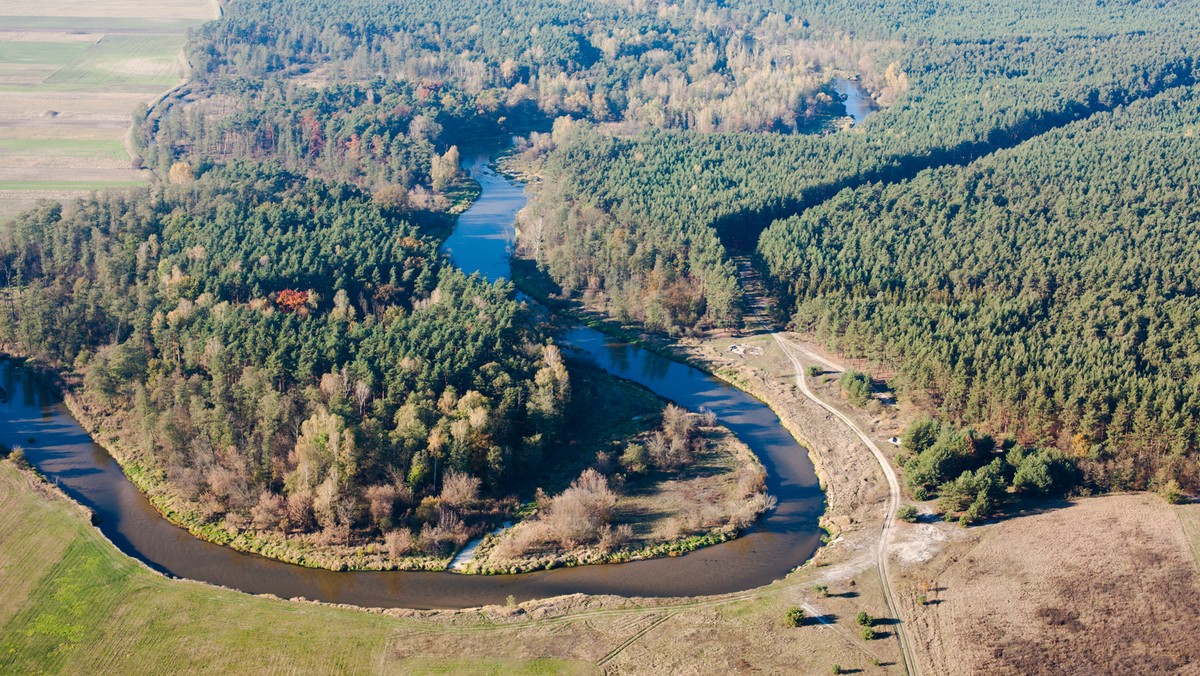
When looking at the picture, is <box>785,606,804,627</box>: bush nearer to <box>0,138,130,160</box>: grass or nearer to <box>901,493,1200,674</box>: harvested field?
<box>901,493,1200,674</box>: harvested field

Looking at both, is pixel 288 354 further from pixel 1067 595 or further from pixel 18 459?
pixel 1067 595

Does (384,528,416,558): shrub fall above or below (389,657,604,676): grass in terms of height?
above

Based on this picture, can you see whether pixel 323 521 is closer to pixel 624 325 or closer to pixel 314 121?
pixel 624 325

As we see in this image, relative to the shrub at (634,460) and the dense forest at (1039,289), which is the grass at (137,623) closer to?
the shrub at (634,460)

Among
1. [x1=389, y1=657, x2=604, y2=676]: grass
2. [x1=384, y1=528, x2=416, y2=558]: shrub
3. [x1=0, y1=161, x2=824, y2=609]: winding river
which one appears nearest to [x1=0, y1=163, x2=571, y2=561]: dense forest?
[x1=384, y1=528, x2=416, y2=558]: shrub

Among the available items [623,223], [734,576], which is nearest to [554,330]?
[623,223]
